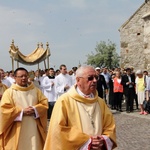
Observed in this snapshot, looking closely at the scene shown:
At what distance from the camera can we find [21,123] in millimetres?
6094

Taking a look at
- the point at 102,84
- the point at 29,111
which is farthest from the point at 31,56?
the point at 29,111

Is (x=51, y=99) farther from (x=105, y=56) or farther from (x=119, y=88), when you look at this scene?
(x=105, y=56)

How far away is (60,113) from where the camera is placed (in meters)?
4.14

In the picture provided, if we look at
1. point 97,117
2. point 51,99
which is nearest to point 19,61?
point 51,99

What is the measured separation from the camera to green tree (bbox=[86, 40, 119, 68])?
54.6 m

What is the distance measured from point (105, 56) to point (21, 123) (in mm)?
49428

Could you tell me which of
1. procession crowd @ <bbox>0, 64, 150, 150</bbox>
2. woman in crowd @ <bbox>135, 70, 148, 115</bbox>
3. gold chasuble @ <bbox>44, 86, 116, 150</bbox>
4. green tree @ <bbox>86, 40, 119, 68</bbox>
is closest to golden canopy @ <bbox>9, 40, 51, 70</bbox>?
woman in crowd @ <bbox>135, 70, 148, 115</bbox>

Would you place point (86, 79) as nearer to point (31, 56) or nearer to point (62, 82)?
point (62, 82)

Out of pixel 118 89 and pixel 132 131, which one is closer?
pixel 132 131

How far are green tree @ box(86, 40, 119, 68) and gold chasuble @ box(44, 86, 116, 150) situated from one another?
49.9 meters

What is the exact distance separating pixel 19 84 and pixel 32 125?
76cm

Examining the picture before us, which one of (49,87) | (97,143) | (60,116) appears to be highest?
(49,87)

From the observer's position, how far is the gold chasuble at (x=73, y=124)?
13.5 feet

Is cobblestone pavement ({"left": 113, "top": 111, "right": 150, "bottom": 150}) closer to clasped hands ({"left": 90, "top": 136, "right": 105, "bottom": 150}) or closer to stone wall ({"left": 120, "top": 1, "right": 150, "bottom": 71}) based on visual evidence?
clasped hands ({"left": 90, "top": 136, "right": 105, "bottom": 150})
